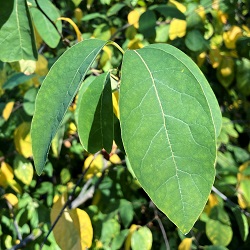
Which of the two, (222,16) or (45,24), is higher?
(45,24)

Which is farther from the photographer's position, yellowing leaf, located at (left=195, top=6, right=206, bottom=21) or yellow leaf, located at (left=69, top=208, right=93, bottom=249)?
yellowing leaf, located at (left=195, top=6, right=206, bottom=21)

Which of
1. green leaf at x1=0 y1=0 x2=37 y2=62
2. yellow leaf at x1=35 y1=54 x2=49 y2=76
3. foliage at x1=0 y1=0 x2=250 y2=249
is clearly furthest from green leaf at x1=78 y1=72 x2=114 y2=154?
yellow leaf at x1=35 y1=54 x2=49 y2=76

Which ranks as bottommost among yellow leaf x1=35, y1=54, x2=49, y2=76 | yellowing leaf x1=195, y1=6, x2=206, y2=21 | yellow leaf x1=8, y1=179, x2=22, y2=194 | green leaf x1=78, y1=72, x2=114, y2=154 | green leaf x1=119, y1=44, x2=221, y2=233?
yellow leaf x1=8, y1=179, x2=22, y2=194

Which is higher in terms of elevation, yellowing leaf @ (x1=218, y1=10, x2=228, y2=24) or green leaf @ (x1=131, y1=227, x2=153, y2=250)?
yellowing leaf @ (x1=218, y1=10, x2=228, y2=24)

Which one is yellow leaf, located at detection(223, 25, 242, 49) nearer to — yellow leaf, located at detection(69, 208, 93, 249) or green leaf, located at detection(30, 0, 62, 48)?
green leaf, located at detection(30, 0, 62, 48)

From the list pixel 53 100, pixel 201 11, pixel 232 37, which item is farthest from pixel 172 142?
pixel 232 37

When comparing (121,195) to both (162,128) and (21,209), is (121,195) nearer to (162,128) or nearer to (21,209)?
(21,209)

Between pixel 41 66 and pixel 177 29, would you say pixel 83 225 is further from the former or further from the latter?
pixel 177 29

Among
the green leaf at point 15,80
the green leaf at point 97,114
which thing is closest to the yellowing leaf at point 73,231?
the green leaf at point 97,114
